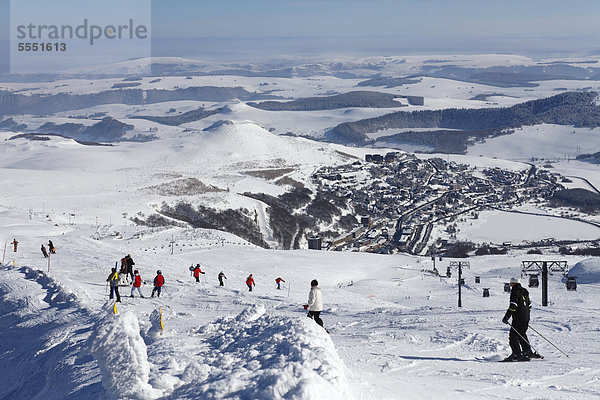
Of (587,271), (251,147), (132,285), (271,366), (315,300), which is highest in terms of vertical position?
(251,147)

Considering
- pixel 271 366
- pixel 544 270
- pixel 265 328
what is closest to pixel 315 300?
pixel 265 328

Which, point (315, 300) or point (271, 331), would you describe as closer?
point (271, 331)

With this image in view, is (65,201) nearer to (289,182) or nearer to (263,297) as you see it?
(289,182)

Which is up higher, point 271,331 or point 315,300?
point 271,331

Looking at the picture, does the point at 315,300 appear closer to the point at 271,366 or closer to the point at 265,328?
the point at 265,328

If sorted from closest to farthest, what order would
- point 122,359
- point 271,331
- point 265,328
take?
point 122,359 < point 271,331 < point 265,328

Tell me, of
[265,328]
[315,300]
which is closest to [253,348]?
[265,328]

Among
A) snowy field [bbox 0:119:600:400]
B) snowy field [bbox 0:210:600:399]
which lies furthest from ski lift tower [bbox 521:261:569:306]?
snowy field [bbox 0:210:600:399]

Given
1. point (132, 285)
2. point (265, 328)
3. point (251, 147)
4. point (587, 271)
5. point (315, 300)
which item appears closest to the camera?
point (265, 328)

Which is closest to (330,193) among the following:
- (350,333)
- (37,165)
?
(37,165)

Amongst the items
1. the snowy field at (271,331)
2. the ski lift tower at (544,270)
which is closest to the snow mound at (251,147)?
the snowy field at (271,331)
